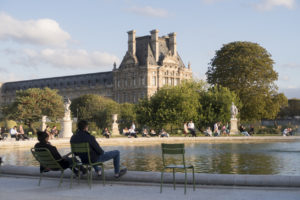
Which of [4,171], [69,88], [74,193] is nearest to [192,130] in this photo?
[4,171]

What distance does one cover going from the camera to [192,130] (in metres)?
34.5

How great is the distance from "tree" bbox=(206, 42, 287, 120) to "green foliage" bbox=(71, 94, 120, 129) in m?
19.7

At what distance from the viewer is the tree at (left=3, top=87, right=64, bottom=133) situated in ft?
196

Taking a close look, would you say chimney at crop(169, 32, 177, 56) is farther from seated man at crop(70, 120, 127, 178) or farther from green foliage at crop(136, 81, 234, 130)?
seated man at crop(70, 120, 127, 178)

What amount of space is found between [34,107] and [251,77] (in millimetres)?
28528

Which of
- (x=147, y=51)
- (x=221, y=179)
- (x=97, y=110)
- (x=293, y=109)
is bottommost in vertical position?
(x=221, y=179)

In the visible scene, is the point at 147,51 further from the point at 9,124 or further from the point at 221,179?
the point at 221,179

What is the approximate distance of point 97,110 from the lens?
241 ft

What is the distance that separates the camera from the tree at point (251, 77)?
51.9m

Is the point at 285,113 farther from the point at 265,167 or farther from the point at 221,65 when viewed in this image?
the point at 265,167

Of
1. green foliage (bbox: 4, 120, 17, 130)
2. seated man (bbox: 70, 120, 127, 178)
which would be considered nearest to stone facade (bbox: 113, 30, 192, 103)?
green foliage (bbox: 4, 120, 17, 130)

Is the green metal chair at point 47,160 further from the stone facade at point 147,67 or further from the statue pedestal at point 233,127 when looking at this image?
the stone facade at point 147,67

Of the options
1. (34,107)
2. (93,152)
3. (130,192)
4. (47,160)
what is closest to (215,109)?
(34,107)

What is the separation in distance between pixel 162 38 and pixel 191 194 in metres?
102
